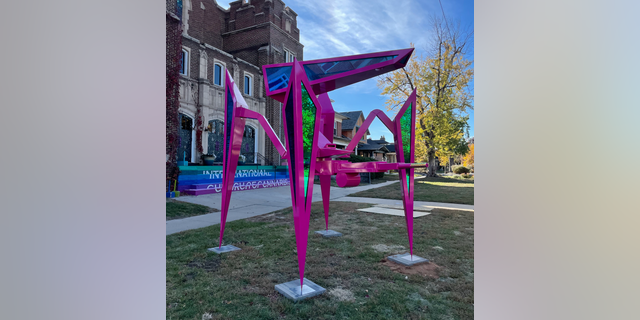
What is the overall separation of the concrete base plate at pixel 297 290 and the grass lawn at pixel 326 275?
2.6 inches

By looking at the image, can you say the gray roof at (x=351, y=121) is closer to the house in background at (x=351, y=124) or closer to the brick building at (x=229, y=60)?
the house in background at (x=351, y=124)

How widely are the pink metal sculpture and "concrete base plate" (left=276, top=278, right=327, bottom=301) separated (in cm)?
11

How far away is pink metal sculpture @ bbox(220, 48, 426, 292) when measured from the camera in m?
2.92

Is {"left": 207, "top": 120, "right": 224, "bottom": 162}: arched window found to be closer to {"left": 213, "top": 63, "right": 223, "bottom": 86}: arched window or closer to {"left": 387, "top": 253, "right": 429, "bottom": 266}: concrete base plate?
{"left": 213, "top": 63, "right": 223, "bottom": 86}: arched window

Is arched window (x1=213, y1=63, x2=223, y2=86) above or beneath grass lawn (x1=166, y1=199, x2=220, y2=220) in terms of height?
above

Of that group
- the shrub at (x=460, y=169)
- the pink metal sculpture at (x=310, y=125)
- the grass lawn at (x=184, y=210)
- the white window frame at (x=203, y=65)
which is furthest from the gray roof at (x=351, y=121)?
the pink metal sculpture at (x=310, y=125)

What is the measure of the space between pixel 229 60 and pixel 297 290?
1653 cm

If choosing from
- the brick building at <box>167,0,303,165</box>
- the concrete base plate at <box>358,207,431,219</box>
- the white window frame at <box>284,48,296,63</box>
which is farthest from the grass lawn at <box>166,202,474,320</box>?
the white window frame at <box>284,48,296,63</box>

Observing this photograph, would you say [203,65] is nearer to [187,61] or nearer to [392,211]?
[187,61]

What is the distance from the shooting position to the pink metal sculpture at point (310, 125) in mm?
2922

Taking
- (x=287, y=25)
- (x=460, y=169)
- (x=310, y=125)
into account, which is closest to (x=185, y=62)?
(x=287, y=25)

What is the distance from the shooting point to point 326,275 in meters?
3.54
